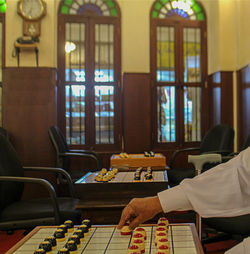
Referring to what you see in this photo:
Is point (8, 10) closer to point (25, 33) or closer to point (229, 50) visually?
point (25, 33)

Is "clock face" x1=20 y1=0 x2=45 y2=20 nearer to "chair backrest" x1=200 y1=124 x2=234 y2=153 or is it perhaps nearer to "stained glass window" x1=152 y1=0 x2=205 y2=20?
"stained glass window" x1=152 y1=0 x2=205 y2=20

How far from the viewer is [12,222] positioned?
200 cm

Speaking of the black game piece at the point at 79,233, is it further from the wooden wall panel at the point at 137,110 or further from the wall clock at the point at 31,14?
the wall clock at the point at 31,14

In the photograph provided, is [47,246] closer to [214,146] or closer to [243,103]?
[214,146]

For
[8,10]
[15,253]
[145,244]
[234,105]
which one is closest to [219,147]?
[234,105]

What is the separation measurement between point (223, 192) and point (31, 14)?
4279 millimetres

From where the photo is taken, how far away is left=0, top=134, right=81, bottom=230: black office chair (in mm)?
1993

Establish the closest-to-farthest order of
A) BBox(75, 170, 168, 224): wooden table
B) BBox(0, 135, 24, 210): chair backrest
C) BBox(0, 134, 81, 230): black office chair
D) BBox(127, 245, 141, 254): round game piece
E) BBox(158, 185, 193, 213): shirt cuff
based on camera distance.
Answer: BBox(127, 245, 141, 254): round game piece
BBox(158, 185, 193, 213): shirt cuff
BBox(75, 170, 168, 224): wooden table
BBox(0, 134, 81, 230): black office chair
BBox(0, 135, 24, 210): chair backrest

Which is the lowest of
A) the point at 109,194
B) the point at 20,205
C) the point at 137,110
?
the point at 20,205

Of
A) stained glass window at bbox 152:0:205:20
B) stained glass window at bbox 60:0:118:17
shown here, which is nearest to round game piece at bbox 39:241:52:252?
stained glass window at bbox 60:0:118:17

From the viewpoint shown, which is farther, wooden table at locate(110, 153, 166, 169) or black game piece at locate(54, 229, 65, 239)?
wooden table at locate(110, 153, 166, 169)

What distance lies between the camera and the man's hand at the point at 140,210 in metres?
1.15

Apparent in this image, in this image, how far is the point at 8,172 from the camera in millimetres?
2248

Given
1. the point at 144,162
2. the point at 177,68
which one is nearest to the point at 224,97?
the point at 177,68
